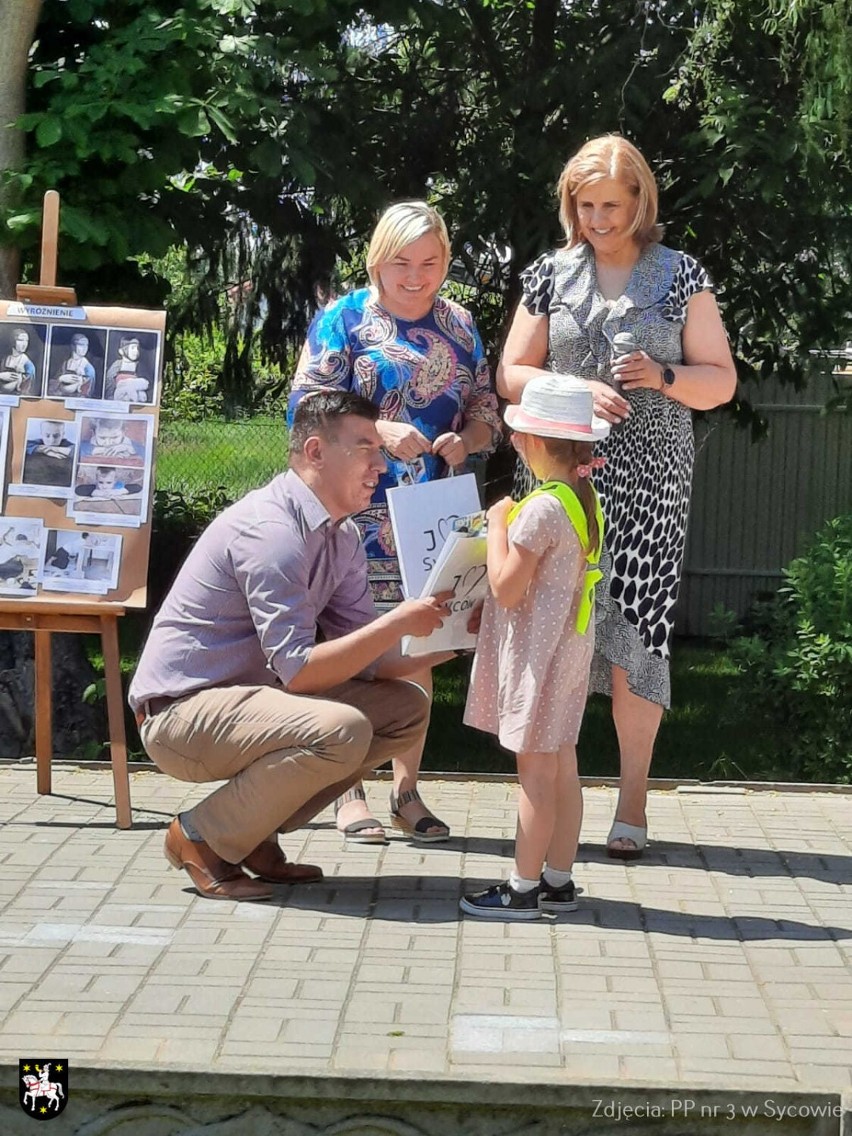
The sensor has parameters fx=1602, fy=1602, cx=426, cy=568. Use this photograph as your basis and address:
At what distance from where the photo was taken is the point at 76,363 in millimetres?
5824

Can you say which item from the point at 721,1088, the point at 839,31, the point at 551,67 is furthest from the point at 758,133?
the point at 721,1088

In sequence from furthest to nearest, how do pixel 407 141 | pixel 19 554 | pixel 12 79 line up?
pixel 407 141 < pixel 12 79 < pixel 19 554

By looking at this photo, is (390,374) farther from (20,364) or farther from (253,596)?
(20,364)

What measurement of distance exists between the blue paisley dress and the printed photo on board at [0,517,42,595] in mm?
1126

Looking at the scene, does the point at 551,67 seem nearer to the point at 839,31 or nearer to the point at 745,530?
the point at 839,31

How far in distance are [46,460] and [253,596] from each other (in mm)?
1602

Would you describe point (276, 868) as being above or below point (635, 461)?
below

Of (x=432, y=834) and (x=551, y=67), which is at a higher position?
(x=551, y=67)

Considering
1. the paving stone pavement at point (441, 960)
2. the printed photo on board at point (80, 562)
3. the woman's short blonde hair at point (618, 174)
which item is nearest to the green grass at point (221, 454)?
the printed photo on board at point (80, 562)

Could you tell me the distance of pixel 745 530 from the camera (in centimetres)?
1295

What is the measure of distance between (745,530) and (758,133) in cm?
590

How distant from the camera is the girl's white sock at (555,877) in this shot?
15.4ft

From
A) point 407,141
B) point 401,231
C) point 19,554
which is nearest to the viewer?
point 401,231

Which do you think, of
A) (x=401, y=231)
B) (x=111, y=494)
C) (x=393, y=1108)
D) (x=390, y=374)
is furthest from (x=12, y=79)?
(x=393, y=1108)
